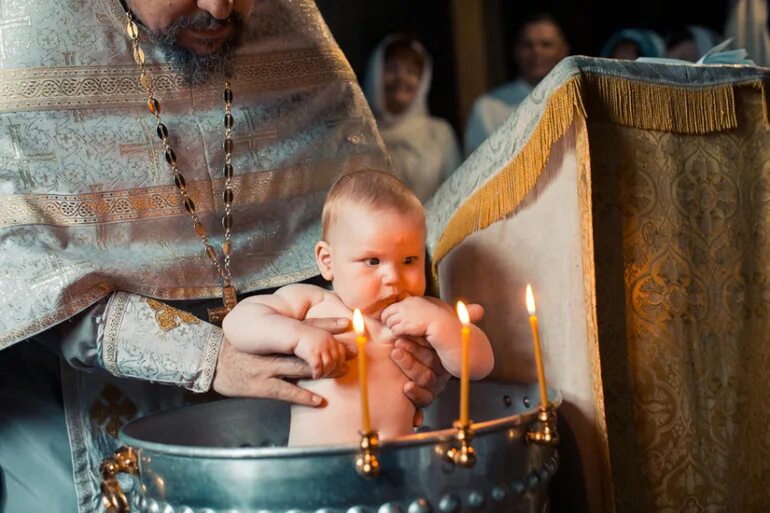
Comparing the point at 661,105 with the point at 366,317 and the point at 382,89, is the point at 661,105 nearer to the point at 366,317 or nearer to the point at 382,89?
the point at 366,317

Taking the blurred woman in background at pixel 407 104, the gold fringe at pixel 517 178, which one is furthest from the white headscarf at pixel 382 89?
the gold fringe at pixel 517 178

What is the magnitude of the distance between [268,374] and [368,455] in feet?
1.22

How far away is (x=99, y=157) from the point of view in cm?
197

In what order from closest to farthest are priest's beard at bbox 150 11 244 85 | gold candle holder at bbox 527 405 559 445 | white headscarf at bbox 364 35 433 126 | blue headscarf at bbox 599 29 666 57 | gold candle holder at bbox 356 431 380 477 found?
gold candle holder at bbox 356 431 380 477 → gold candle holder at bbox 527 405 559 445 → priest's beard at bbox 150 11 244 85 → blue headscarf at bbox 599 29 666 57 → white headscarf at bbox 364 35 433 126

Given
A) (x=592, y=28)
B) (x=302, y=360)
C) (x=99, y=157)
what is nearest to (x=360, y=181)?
(x=302, y=360)

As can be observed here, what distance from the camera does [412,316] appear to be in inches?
64.2

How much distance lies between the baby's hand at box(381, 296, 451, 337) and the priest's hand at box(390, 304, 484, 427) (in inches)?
1.6

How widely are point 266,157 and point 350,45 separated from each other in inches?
158

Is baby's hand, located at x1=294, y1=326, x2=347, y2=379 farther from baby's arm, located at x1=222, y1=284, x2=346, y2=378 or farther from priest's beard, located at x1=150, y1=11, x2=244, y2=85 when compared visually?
priest's beard, located at x1=150, y1=11, x2=244, y2=85

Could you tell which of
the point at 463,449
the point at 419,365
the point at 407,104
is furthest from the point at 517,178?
the point at 407,104

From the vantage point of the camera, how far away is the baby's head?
5.35ft

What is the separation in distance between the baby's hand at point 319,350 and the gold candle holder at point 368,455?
24 cm

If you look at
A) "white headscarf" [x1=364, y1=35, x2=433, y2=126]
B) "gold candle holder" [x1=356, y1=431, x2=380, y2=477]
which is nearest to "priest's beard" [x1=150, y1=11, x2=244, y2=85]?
"gold candle holder" [x1=356, y1=431, x2=380, y2=477]

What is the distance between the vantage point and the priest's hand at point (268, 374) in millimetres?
1659
